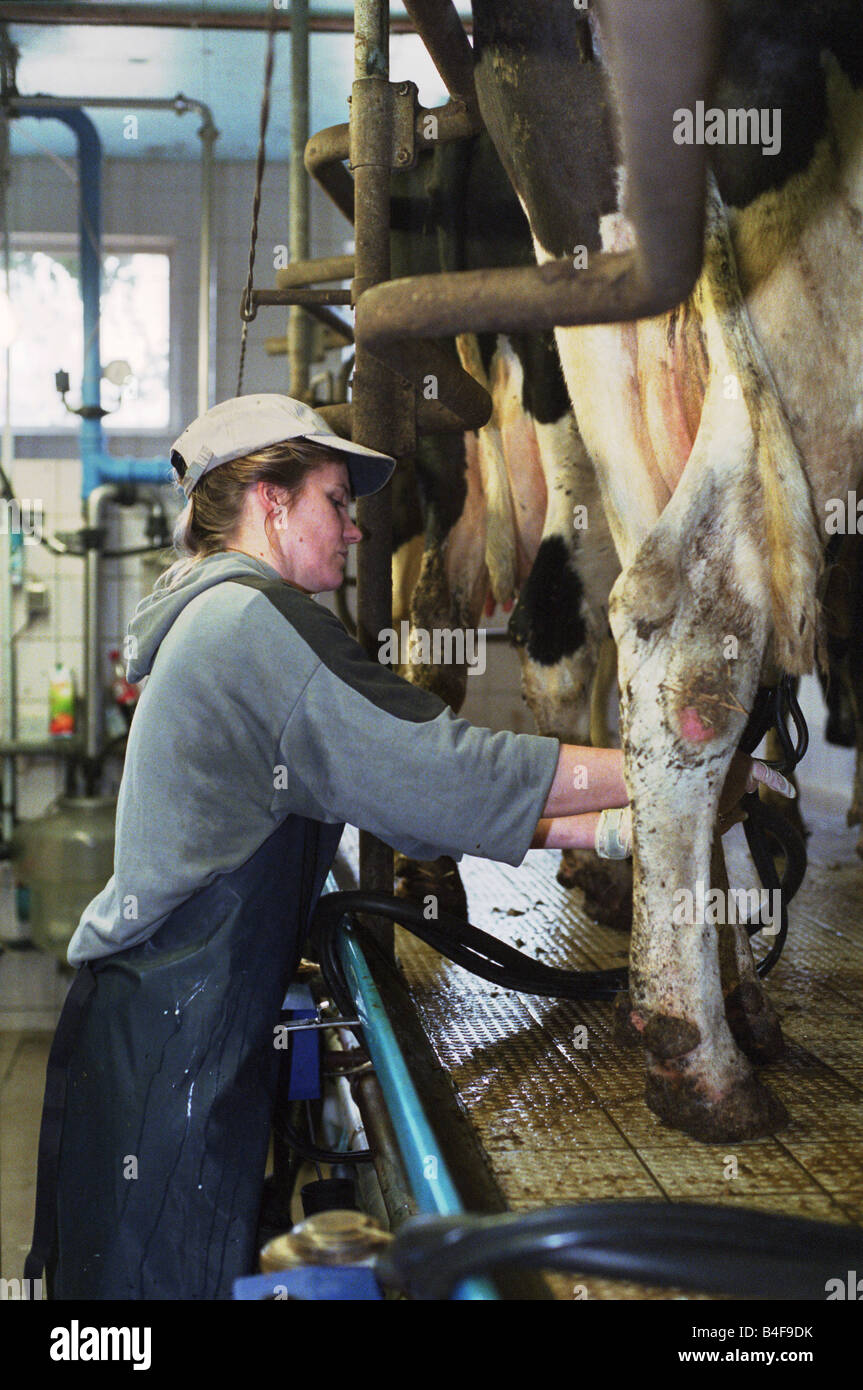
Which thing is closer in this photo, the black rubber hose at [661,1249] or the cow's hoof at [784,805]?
the black rubber hose at [661,1249]

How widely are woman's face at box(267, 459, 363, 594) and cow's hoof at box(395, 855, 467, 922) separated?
1003 mm

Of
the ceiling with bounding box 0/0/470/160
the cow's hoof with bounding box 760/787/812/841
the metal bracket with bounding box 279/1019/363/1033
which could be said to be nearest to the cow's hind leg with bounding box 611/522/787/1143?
the metal bracket with bounding box 279/1019/363/1033

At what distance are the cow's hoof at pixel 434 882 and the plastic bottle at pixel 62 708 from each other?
486cm

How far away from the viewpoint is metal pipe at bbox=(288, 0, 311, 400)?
3865 mm

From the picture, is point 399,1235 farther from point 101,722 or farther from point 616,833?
point 101,722

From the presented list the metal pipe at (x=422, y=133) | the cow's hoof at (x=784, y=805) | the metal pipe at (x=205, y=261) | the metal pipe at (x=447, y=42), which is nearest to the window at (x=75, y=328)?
the metal pipe at (x=205, y=261)

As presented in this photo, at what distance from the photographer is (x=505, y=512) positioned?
3.38 metres

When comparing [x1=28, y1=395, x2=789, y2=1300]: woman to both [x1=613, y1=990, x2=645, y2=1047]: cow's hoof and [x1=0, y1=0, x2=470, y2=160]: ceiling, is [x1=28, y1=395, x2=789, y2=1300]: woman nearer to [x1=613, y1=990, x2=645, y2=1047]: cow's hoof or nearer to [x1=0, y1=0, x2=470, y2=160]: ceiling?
[x1=613, y1=990, x2=645, y2=1047]: cow's hoof

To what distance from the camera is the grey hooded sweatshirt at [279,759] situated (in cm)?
152

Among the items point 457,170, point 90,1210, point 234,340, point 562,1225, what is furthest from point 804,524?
point 234,340

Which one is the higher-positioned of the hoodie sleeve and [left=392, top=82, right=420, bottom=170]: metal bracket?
[left=392, top=82, right=420, bottom=170]: metal bracket

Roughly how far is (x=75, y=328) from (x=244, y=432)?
7.06m

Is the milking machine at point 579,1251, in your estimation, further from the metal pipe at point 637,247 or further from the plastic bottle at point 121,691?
the plastic bottle at point 121,691

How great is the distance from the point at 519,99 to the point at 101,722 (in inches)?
226
